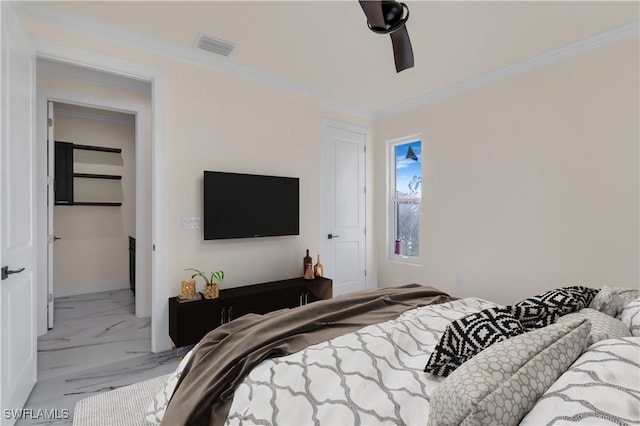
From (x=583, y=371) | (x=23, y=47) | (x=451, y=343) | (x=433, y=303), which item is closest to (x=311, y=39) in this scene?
(x=23, y=47)

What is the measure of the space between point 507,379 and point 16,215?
2553 millimetres

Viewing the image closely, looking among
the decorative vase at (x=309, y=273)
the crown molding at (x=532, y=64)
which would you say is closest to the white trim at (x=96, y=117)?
the decorative vase at (x=309, y=273)

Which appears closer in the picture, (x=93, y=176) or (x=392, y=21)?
(x=392, y=21)

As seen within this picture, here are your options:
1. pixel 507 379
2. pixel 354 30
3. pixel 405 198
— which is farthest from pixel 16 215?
pixel 405 198

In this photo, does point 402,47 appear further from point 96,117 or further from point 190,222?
point 96,117

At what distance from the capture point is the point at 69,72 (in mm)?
3152

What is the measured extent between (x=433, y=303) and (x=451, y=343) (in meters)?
0.99

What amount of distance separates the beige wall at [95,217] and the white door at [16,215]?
2.84 meters

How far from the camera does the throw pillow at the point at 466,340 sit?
108cm

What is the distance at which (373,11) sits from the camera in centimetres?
154

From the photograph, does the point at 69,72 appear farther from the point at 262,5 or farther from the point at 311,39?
the point at 311,39

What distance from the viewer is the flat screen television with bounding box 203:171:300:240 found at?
304 centimetres

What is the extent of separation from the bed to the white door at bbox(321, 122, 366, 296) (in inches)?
98.4

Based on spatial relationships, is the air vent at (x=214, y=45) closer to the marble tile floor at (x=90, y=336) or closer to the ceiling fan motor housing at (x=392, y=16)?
the ceiling fan motor housing at (x=392, y=16)
